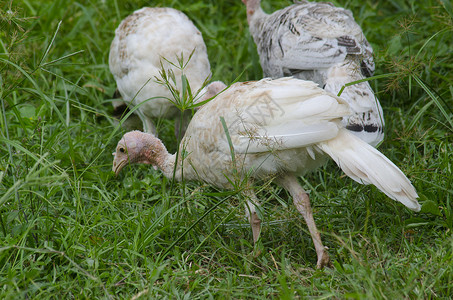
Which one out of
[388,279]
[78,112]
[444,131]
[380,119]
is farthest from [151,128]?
[388,279]

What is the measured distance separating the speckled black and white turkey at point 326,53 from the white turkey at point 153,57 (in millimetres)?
640

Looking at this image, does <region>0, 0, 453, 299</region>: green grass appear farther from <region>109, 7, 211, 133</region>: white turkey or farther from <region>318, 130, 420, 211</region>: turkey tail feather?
<region>109, 7, 211, 133</region>: white turkey

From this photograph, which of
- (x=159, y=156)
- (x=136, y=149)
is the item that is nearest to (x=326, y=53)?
(x=159, y=156)

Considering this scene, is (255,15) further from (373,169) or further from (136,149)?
(373,169)

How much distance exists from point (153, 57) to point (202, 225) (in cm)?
166

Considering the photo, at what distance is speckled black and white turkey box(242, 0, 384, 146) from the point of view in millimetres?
4160

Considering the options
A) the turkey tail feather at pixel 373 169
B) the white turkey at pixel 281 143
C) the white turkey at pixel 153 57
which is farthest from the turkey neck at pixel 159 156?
the turkey tail feather at pixel 373 169

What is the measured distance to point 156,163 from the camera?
14.0ft

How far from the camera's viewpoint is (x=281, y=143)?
3.37 meters

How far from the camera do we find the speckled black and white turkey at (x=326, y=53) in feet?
13.6

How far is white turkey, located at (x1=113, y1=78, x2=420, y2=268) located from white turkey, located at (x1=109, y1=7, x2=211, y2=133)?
1.10 meters

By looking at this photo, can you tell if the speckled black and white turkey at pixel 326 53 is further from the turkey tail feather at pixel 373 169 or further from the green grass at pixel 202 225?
the turkey tail feather at pixel 373 169

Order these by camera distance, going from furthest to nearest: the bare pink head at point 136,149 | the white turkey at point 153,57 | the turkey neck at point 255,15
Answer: the turkey neck at point 255,15, the white turkey at point 153,57, the bare pink head at point 136,149

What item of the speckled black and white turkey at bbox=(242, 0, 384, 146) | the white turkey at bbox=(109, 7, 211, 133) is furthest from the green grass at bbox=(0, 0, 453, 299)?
the white turkey at bbox=(109, 7, 211, 133)
